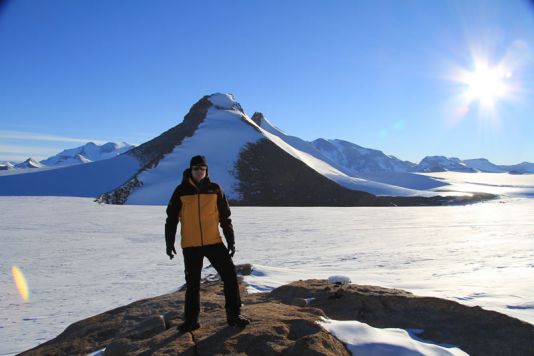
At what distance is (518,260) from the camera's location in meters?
14.6

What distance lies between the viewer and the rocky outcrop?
4.94 meters

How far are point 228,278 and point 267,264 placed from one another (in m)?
10.1

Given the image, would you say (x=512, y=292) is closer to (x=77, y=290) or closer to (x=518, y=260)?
(x=518, y=260)

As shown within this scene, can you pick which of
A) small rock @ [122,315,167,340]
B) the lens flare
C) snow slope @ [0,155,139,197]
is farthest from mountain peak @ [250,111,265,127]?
small rock @ [122,315,167,340]

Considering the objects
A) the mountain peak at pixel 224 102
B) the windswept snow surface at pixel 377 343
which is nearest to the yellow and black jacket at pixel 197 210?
the windswept snow surface at pixel 377 343

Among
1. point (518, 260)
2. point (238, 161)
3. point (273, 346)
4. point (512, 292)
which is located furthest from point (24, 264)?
point (238, 161)

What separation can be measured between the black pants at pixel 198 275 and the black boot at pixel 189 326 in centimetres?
5

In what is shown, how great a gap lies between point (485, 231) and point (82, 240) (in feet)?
71.9

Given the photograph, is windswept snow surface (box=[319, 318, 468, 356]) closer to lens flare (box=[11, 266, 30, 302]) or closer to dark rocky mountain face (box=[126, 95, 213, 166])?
lens flare (box=[11, 266, 30, 302])

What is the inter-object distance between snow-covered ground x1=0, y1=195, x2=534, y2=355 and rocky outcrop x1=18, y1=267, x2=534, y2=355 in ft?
3.59

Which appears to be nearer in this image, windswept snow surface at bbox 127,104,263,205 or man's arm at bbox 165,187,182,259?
man's arm at bbox 165,187,182,259

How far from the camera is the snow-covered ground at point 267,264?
9.53m

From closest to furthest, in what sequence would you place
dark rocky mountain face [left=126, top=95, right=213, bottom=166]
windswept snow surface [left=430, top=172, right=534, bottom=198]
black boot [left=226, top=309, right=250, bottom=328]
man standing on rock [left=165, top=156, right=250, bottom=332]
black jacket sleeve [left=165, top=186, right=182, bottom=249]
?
black boot [left=226, top=309, right=250, bottom=328]
man standing on rock [left=165, top=156, right=250, bottom=332]
black jacket sleeve [left=165, top=186, right=182, bottom=249]
dark rocky mountain face [left=126, top=95, right=213, bottom=166]
windswept snow surface [left=430, top=172, right=534, bottom=198]

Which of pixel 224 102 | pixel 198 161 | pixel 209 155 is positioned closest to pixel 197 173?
pixel 198 161
